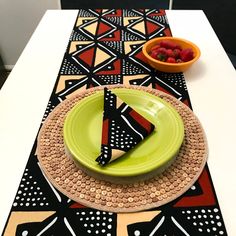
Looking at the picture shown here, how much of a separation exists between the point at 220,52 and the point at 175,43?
0.19 m

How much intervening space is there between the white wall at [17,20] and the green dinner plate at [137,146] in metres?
1.64

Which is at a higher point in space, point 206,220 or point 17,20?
point 206,220

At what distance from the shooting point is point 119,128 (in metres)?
0.70

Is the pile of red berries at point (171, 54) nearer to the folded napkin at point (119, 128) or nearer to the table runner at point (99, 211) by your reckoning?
the table runner at point (99, 211)

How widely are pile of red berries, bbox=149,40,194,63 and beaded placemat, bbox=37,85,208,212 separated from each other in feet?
1.02

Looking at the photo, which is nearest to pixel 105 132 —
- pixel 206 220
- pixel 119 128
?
pixel 119 128

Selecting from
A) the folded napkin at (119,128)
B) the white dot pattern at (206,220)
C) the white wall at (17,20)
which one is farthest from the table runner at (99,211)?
the white wall at (17,20)

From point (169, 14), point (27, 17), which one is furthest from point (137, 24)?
point (27, 17)

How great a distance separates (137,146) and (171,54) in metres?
0.43

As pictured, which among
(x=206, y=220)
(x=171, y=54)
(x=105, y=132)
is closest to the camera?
(x=206, y=220)

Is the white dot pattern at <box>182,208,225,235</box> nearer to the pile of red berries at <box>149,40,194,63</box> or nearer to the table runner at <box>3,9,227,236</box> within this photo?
the table runner at <box>3,9,227,236</box>

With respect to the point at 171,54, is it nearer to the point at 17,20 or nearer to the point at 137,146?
the point at 137,146

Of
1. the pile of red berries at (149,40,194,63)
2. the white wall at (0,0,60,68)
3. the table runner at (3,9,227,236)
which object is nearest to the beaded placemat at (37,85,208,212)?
the table runner at (3,9,227,236)

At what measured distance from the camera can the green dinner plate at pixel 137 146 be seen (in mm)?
624
